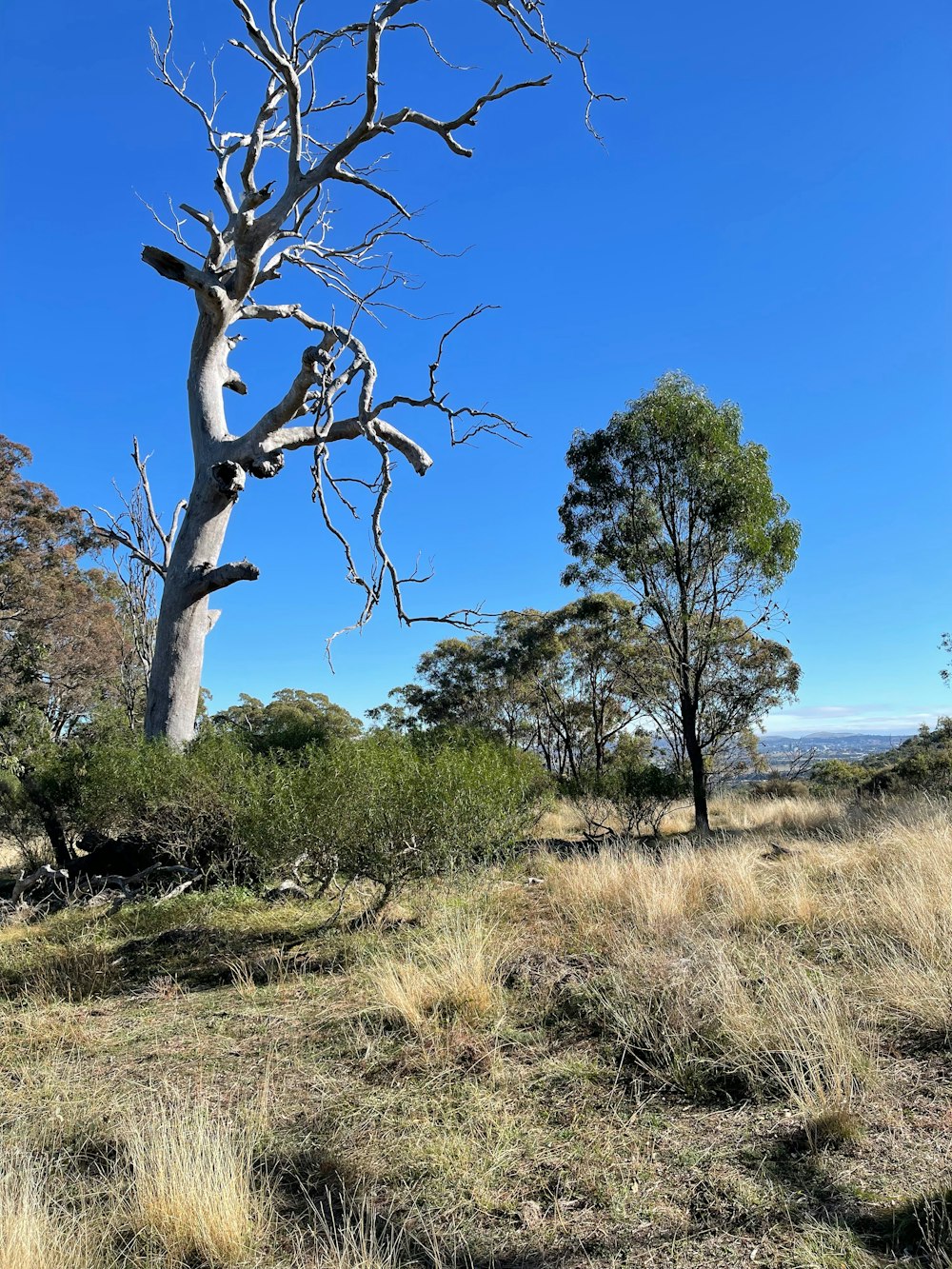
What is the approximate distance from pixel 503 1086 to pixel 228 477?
7337 mm

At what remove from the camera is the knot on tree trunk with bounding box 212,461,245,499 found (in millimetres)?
8750

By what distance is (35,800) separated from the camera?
28.5 feet

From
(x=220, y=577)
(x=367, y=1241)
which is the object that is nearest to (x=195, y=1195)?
(x=367, y=1241)

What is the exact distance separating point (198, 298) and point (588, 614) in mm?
13130

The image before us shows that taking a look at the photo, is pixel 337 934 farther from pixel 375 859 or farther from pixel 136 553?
pixel 136 553

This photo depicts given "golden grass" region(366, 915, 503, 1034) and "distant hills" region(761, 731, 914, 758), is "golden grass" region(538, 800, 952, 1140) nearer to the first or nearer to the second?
"golden grass" region(366, 915, 503, 1034)

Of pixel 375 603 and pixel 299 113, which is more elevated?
pixel 299 113

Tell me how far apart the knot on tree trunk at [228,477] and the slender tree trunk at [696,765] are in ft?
30.1

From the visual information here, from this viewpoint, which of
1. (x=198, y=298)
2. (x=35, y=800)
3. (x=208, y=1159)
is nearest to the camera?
(x=208, y=1159)

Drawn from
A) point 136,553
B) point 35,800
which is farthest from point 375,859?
point 136,553

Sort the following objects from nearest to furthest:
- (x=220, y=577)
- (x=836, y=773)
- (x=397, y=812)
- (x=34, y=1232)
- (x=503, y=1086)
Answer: (x=34, y=1232) → (x=503, y=1086) → (x=397, y=812) → (x=220, y=577) → (x=836, y=773)

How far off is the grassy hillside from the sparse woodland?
0.02 m

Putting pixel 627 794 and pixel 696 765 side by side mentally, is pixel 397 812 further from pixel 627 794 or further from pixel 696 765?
pixel 696 765

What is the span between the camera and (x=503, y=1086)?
3.51 metres
